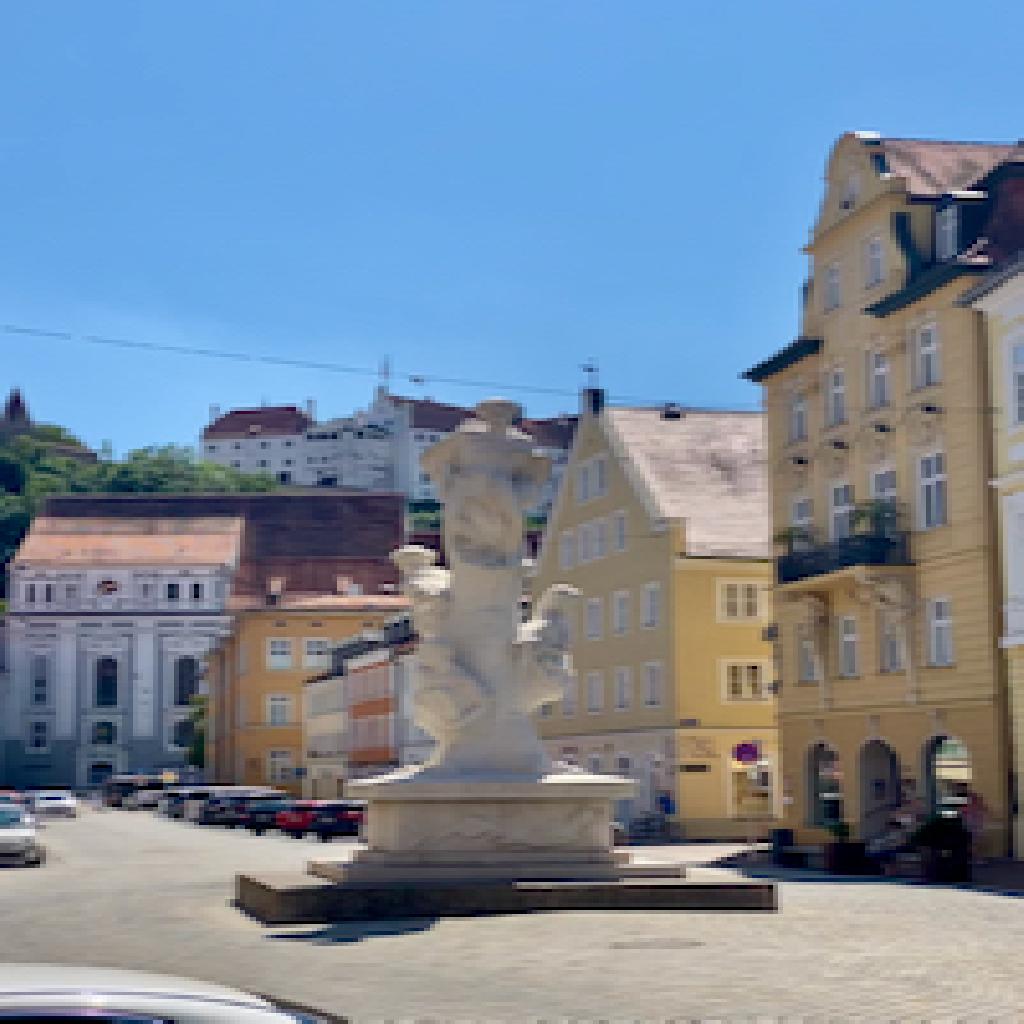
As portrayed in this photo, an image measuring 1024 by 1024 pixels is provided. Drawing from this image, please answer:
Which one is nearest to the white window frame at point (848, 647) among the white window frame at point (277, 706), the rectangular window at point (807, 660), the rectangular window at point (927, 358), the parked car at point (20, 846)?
the rectangular window at point (807, 660)

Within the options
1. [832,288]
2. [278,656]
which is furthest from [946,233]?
[278,656]

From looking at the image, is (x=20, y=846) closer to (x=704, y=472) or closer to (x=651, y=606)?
(x=651, y=606)

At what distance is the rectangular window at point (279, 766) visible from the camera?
9412 centimetres

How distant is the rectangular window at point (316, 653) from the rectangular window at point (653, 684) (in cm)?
4379

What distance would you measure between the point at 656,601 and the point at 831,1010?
41408 millimetres

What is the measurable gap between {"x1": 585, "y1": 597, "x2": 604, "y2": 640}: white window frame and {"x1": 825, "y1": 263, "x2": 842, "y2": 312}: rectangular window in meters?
17.4

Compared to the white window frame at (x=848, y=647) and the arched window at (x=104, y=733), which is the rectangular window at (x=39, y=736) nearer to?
the arched window at (x=104, y=733)

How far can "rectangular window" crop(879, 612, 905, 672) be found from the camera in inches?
1494

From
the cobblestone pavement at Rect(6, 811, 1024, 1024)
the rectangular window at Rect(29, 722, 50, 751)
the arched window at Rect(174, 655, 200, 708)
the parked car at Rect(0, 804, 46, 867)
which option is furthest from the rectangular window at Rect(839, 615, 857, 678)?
the rectangular window at Rect(29, 722, 50, 751)

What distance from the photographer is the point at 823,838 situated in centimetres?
4131

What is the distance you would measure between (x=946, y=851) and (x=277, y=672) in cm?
7012

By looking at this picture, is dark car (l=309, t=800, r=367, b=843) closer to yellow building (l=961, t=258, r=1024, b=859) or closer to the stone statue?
yellow building (l=961, t=258, r=1024, b=859)

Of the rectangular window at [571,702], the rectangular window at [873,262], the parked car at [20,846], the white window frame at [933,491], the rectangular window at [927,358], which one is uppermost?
the rectangular window at [873,262]

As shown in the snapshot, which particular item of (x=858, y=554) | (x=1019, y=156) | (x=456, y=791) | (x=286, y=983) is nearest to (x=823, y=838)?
(x=858, y=554)
